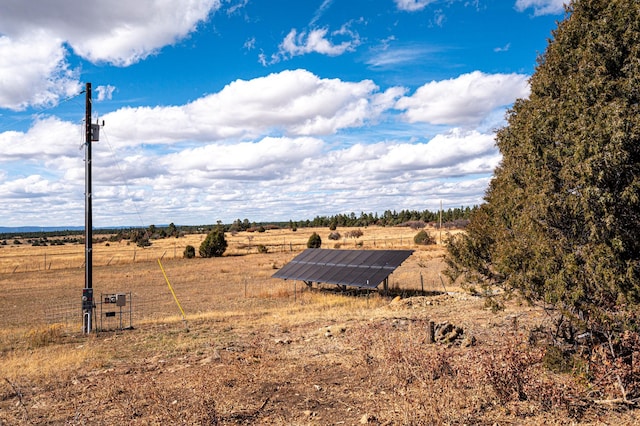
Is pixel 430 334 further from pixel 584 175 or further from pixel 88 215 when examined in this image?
pixel 88 215

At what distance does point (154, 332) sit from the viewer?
59.5ft

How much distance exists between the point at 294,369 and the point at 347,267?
16221 millimetres

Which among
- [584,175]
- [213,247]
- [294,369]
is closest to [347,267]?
[294,369]

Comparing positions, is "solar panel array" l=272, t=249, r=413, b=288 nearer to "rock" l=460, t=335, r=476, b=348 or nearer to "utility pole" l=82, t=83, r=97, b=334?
"rock" l=460, t=335, r=476, b=348

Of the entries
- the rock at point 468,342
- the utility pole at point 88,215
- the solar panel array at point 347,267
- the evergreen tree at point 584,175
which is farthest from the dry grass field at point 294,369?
the utility pole at point 88,215

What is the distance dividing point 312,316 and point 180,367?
28.1 feet

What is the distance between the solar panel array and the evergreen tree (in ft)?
49.6

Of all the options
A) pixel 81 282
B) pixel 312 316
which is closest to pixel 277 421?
pixel 312 316

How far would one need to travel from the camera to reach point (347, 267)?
27.8 metres

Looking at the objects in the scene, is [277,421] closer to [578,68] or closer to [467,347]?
[467,347]

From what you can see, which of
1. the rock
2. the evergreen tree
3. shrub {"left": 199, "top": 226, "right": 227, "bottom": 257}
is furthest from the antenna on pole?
shrub {"left": 199, "top": 226, "right": 227, "bottom": 257}

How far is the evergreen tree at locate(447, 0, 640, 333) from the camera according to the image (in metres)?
7.85

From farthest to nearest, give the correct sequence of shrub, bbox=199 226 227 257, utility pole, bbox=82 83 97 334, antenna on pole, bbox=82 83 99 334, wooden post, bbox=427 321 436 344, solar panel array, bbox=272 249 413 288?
shrub, bbox=199 226 227 257 < solar panel array, bbox=272 249 413 288 < antenna on pole, bbox=82 83 99 334 < utility pole, bbox=82 83 97 334 < wooden post, bbox=427 321 436 344

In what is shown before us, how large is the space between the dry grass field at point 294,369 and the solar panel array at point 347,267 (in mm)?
1253
